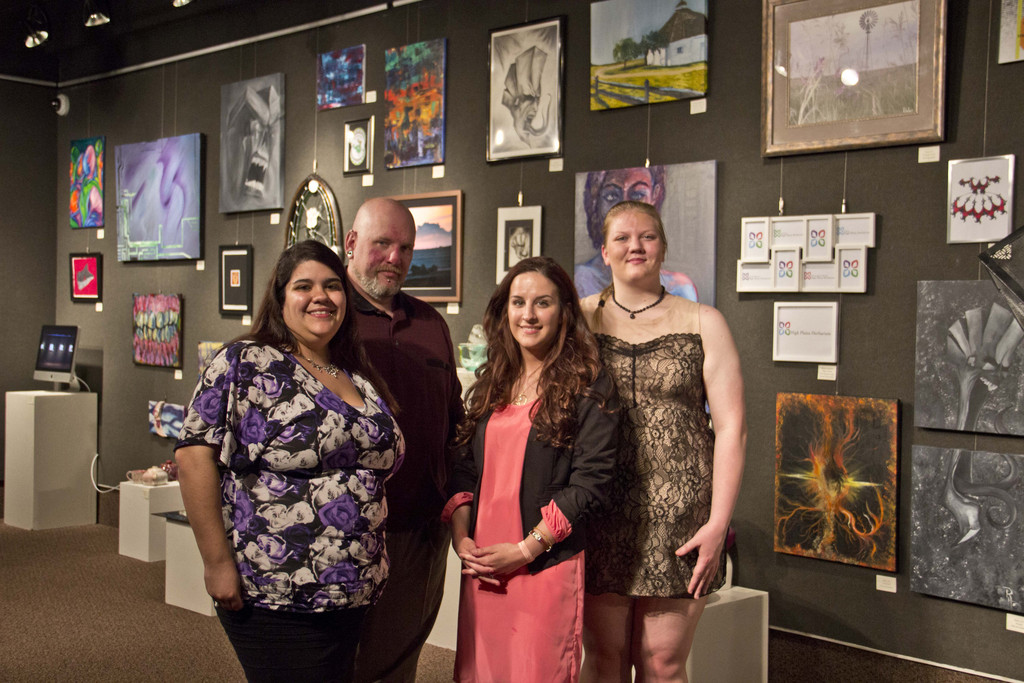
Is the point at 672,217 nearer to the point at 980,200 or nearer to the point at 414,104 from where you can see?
the point at 980,200

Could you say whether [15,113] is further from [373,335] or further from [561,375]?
[561,375]

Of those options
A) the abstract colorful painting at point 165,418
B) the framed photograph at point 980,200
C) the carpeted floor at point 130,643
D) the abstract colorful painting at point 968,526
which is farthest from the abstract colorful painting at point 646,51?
the abstract colorful painting at point 165,418

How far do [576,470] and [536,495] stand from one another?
117 mm

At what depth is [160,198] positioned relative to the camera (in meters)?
7.61

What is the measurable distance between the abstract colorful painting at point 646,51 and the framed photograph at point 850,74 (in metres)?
0.36

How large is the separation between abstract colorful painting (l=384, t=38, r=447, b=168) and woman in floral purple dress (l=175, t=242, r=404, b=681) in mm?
3866

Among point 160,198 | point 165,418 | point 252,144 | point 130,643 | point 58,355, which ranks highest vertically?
point 252,144

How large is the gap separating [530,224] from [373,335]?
2.86 metres

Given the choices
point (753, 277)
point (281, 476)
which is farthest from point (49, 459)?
point (281, 476)

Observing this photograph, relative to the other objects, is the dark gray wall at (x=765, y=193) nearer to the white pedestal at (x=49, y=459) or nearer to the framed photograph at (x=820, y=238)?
the framed photograph at (x=820, y=238)

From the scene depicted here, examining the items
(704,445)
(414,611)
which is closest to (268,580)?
(414,611)

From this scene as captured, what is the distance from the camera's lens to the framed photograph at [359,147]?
242 inches

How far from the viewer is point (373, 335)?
257cm

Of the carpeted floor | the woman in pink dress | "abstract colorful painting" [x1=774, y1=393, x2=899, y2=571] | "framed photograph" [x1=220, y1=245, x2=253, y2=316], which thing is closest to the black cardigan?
the woman in pink dress
